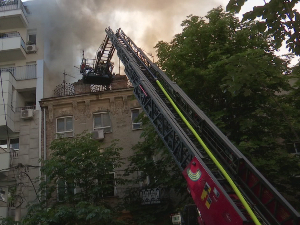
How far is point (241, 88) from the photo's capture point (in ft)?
40.3

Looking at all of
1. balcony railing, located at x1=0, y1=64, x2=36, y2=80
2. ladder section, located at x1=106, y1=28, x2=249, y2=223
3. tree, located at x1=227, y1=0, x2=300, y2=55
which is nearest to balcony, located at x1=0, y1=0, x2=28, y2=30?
balcony railing, located at x1=0, y1=64, x2=36, y2=80

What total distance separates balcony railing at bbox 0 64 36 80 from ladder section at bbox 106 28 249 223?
9.97 meters

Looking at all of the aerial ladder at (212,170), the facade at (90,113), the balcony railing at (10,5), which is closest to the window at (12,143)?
the facade at (90,113)

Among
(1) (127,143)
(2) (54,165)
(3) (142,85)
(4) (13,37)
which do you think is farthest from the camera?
(4) (13,37)

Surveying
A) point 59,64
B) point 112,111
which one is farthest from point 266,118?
point 59,64

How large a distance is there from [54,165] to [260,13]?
10429mm

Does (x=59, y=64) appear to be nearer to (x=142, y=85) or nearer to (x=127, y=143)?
(x=127, y=143)

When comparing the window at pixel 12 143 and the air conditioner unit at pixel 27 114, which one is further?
the window at pixel 12 143

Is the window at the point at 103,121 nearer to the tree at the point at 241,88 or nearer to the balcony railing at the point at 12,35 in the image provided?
the tree at the point at 241,88

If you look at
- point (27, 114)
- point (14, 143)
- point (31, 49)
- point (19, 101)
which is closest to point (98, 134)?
point (27, 114)

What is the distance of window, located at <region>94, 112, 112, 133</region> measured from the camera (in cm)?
2105

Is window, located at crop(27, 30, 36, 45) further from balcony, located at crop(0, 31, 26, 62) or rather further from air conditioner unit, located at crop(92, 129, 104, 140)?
air conditioner unit, located at crop(92, 129, 104, 140)

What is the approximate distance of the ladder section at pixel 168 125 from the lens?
8.91 m

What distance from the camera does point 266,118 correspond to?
13531mm
